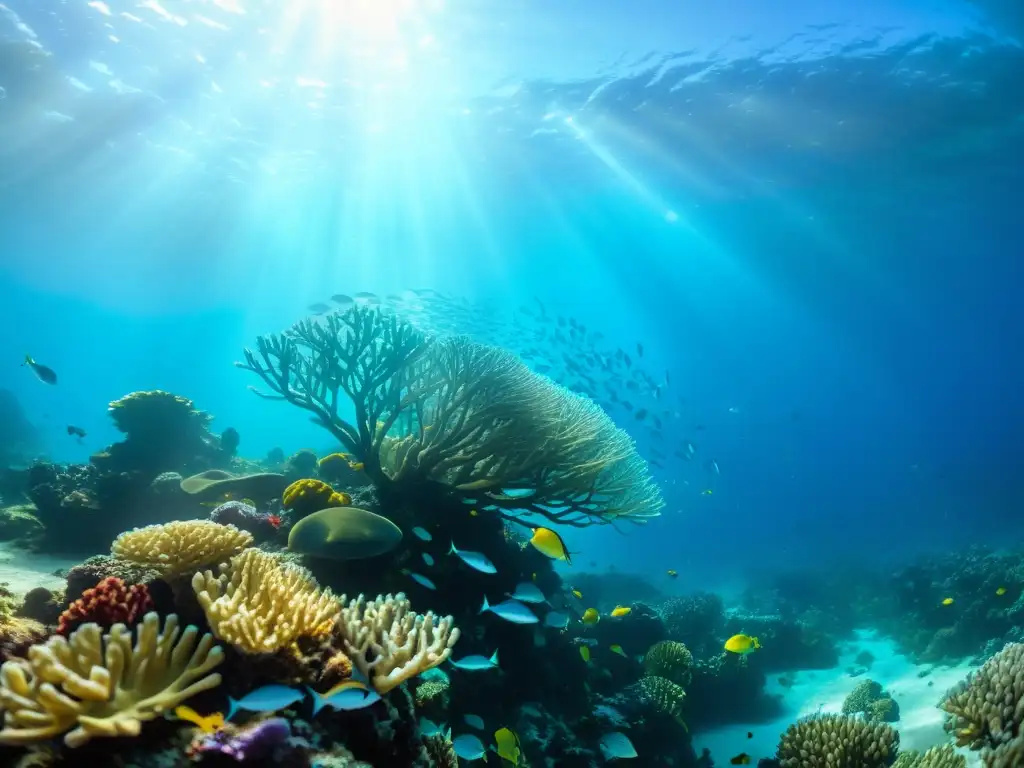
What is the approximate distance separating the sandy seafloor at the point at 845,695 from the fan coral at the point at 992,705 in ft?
6.01

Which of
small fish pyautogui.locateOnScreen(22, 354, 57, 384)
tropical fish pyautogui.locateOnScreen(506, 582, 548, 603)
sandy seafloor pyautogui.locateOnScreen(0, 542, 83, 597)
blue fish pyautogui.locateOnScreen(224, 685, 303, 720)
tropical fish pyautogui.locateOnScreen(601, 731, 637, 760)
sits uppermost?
small fish pyautogui.locateOnScreen(22, 354, 57, 384)

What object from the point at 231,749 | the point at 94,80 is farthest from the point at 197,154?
the point at 231,749

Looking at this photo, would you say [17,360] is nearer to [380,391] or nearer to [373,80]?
[373,80]

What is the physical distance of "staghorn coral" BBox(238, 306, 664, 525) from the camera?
6.98 metres

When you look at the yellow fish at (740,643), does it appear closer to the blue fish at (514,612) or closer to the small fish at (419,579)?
the blue fish at (514,612)

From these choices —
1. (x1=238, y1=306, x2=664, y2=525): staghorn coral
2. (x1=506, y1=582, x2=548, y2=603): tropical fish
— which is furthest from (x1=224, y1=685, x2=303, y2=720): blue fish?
(x1=238, y1=306, x2=664, y2=525): staghorn coral

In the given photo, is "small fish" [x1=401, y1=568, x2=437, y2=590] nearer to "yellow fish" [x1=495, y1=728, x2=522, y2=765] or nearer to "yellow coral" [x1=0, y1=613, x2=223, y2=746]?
"yellow fish" [x1=495, y1=728, x2=522, y2=765]

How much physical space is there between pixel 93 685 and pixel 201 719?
1.80 feet

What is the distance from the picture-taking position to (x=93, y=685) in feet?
7.59

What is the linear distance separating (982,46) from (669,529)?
54.6m

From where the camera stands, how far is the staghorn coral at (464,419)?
22.9 ft

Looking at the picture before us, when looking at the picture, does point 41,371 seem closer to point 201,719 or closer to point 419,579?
point 419,579

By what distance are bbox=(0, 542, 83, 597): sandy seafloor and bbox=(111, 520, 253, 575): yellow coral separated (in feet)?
7.98

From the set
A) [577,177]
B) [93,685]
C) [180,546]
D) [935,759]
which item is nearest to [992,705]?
[935,759]
